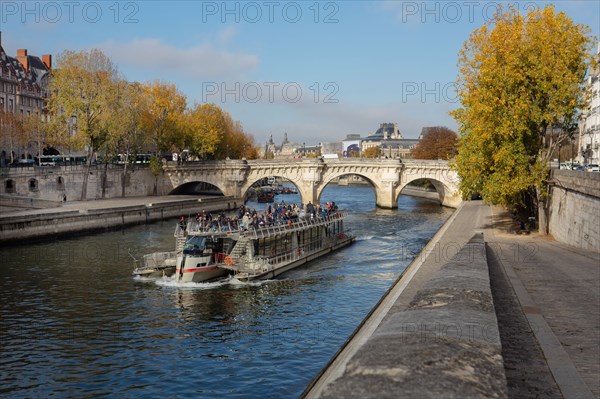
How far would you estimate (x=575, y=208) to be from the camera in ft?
140

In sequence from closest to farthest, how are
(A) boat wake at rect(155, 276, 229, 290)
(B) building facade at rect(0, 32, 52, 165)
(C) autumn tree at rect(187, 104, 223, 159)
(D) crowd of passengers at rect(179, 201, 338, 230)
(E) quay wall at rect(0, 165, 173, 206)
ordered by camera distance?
1. (A) boat wake at rect(155, 276, 229, 290)
2. (D) crowd of passengers at rect(179, 201, 338, 230)
3. (E) quay wall at rect(0, 165, 173, 206)
4. (B) building facade at rect(0, 32, 52, 165)
5. (C) autumn tree at rect(187, 104, 223, 159)

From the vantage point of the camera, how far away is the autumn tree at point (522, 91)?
46.4 m

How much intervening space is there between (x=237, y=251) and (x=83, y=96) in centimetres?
4819

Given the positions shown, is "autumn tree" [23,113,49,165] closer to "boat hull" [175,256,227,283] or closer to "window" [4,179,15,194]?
"window" [4,179,15,194]

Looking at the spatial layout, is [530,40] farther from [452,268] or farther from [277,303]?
[452,268]

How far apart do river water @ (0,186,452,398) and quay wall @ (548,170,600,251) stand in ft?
40.1

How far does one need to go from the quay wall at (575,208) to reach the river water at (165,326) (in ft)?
40.1

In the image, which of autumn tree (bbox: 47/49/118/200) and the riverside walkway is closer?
the riverside walkway

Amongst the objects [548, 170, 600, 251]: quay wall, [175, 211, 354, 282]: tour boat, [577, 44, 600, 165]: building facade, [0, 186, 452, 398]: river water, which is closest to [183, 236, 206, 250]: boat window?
[175, 211, 354, 282]: tour boat

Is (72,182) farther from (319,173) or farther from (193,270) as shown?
(193,270)

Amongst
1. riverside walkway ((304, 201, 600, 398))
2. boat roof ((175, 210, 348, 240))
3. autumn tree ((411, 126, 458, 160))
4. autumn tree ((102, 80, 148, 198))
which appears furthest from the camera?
autumn tree ((411, 126, 458, 160))

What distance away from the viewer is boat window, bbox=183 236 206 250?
4132 cm

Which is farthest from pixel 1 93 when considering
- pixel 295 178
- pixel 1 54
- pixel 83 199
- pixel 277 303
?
pixel 277 303

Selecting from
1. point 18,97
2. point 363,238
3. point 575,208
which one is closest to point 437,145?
point 363,238
